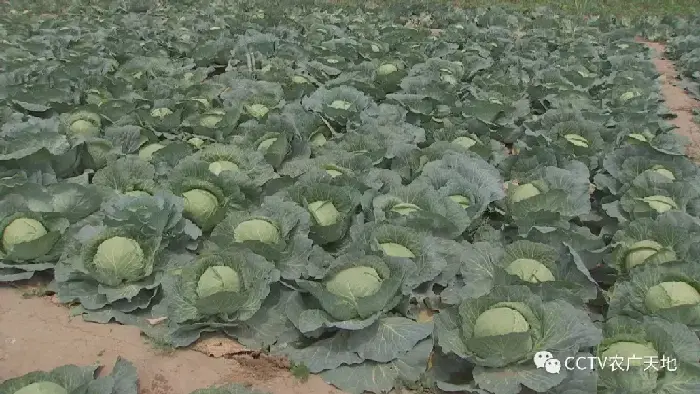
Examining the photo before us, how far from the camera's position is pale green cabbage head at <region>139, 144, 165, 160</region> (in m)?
7.12

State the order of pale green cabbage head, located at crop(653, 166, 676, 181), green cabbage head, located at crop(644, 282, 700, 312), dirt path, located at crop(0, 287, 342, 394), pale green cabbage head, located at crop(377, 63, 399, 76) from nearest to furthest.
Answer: dirt path, located at crop(0, 287, 342, 394)
green cabbage head, located at crop(644, 282, 700, 312)
pale green cabbage head, located at crop(653, 166, 676, 181)
pale green cabbage head, located at crop(377, 63, 399, 76)

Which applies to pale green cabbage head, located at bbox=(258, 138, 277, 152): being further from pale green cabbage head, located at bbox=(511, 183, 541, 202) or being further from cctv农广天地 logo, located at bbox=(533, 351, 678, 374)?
cctv农广天地 logo, located at bbox=(533, 351, 678, 374)

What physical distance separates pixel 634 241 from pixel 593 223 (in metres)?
1.31

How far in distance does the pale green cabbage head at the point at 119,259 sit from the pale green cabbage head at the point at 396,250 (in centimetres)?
205

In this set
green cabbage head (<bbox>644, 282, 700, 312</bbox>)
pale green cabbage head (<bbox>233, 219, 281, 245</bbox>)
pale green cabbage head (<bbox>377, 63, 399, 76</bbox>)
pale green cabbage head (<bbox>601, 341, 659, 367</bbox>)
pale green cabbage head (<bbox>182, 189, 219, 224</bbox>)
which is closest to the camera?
pale green cabbage head (<bbox>601, 341, 659, 367</bbox>)

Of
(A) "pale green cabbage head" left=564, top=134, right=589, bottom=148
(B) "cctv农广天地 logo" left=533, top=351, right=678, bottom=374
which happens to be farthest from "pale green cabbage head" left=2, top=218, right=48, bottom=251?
(A) "pale green cabbage head" left=564, top=134, right=589, bottom=148

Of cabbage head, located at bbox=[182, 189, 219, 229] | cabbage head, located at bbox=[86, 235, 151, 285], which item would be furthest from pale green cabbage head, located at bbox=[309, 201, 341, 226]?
cabbage head, located at bbox=[86, 235, 151, 285]

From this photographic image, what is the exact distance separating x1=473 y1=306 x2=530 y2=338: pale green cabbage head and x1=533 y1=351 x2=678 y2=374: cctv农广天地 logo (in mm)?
222

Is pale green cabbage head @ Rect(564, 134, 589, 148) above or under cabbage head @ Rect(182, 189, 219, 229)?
under

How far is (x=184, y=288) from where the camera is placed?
465cm

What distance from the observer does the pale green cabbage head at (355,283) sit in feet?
14.8

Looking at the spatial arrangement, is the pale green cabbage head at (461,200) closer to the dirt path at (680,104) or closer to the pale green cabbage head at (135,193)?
the pale green cabbage head at (135,193)

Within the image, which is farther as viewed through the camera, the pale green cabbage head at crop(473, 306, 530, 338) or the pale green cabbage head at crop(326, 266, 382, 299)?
the pale green cabbage head at crop(326, 266, 382, 299)

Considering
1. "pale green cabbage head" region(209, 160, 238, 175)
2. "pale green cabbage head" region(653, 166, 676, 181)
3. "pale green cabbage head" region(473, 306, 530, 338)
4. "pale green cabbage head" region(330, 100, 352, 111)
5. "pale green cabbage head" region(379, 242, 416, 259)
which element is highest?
"pale green cabbage head" region(473, 306, 530, 338)
